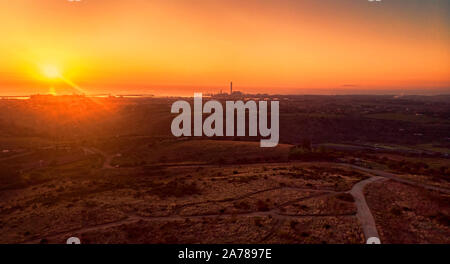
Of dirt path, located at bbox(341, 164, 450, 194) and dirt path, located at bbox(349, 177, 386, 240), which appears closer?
dirt path, located at bbox(349, 177, 386, 240)

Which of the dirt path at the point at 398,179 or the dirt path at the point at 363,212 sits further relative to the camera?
the dirt path at the point at 398,179

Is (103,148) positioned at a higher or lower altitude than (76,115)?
lower

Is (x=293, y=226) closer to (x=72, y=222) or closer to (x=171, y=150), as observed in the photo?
(x=72, y=222)

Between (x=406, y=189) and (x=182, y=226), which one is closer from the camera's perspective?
(x=182, y=226)

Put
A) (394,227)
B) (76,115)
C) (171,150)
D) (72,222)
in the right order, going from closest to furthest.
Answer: (394,227) < (72,222) < (171,150) < (76,115)

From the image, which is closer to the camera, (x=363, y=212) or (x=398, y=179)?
(x=363, y=212)

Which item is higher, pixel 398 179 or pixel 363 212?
pixel 398 179

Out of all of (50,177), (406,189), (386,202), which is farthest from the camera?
(50,177)

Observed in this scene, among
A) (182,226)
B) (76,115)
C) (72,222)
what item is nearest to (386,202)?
(182,226)
